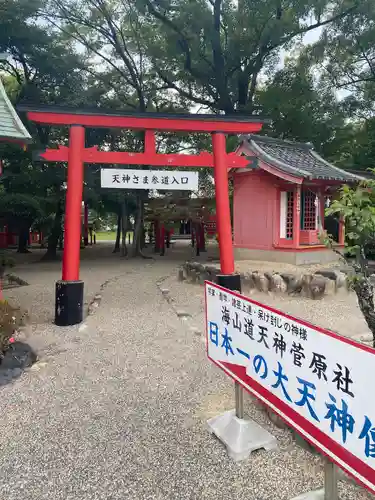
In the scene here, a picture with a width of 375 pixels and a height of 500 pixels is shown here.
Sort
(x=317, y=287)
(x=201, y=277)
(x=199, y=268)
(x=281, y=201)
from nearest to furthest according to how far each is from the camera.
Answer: (x=317, y=287)
(x=201, y=277)
(x=199, y=268)
(x=281, y=201)

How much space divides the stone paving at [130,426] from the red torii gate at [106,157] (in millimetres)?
787

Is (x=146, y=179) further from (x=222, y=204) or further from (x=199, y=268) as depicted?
(x=199, y=268)

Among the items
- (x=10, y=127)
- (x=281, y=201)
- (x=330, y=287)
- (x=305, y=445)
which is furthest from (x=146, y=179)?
(x=281, y=201)

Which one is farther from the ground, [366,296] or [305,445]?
[366,296]

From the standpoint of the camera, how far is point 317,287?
8.43 metres

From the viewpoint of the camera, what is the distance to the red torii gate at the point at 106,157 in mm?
6785

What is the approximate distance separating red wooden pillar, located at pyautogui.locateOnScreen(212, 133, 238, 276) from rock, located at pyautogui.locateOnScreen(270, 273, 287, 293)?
5.44 ft

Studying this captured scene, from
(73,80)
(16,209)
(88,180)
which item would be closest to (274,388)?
(16,209)

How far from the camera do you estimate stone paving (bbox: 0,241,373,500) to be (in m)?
2.53

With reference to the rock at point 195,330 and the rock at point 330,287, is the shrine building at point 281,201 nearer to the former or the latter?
the rock at point 330,287

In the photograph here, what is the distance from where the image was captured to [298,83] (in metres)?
15.7

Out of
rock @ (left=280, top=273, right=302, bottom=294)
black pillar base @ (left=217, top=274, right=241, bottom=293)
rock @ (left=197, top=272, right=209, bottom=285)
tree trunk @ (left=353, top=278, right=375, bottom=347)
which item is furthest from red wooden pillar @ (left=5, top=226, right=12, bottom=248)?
tree trunk @ (left=353, top=278, right=375, bottom=347)

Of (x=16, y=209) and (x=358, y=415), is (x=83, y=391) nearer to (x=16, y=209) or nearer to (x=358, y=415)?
(x=358, y=415)

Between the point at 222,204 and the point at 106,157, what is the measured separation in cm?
252
